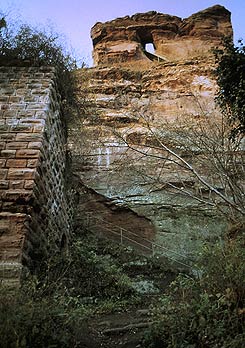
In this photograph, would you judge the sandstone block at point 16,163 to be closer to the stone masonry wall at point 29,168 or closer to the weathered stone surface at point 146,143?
the stone masonry wall at point 29,168

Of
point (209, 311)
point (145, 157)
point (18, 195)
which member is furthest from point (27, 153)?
point (145, 157)

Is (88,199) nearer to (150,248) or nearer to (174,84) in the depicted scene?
(150,248)

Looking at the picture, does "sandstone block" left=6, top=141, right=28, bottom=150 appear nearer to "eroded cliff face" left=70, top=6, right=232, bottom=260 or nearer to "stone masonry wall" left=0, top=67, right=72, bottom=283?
"stone masonry wall" left=0, top=67, right=72, bottom=283

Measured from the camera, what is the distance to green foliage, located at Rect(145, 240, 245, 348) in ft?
11.8

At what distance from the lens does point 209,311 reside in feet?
12.2

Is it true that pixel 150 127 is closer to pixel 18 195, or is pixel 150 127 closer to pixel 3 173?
pixel 3 173

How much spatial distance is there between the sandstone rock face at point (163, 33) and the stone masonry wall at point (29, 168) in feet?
42.7

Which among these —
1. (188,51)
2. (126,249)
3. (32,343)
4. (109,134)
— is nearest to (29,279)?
(32,343)

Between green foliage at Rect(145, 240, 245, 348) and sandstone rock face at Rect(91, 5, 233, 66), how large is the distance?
1603cm

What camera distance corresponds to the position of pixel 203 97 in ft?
44.7

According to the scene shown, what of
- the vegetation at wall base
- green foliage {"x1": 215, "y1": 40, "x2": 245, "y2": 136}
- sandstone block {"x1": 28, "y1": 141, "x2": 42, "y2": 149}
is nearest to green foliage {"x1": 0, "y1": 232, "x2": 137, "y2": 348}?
the vegetation at wall base

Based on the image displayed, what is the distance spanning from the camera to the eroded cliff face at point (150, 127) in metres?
9.16

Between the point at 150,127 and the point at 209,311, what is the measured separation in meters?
7.61

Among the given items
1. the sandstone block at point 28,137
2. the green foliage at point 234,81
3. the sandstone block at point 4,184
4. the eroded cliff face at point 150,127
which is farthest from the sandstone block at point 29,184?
the green foliage at point 234,81
